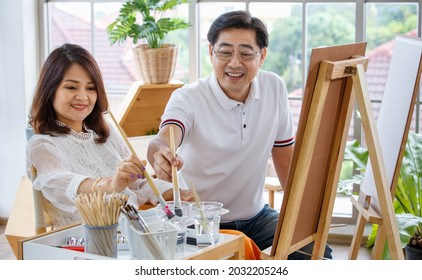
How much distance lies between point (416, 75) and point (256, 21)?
0.66 metres

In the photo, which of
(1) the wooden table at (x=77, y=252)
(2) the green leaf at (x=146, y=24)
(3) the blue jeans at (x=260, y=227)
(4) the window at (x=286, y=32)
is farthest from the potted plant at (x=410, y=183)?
(1) the wooden table at (x=77, y=252)

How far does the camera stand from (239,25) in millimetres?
3031

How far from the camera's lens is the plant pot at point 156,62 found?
4.12 metres

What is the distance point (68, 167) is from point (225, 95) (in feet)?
2.28

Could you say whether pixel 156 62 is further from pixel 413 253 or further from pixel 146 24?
pixel 413 253

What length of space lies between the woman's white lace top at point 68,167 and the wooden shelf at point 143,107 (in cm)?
122

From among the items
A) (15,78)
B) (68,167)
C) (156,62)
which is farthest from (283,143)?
(15,78)

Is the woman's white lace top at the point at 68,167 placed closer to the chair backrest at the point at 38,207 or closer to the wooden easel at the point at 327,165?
the chair backrest at the point at 38,207

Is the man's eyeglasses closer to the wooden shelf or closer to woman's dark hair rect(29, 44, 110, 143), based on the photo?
woman's dark hair rect(29, 44, 110, 143)

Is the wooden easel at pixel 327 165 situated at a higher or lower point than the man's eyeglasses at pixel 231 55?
lower

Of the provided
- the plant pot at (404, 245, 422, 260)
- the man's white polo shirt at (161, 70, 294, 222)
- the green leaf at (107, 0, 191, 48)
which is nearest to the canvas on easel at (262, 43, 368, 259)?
the man's white polo shirt at (161, 70, 294, 222)

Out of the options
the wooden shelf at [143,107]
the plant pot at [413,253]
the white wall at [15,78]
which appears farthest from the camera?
the white wall at [15,78]

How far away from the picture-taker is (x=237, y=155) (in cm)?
307

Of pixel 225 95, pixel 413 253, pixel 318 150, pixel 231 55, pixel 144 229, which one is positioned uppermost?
pixel 231 55
